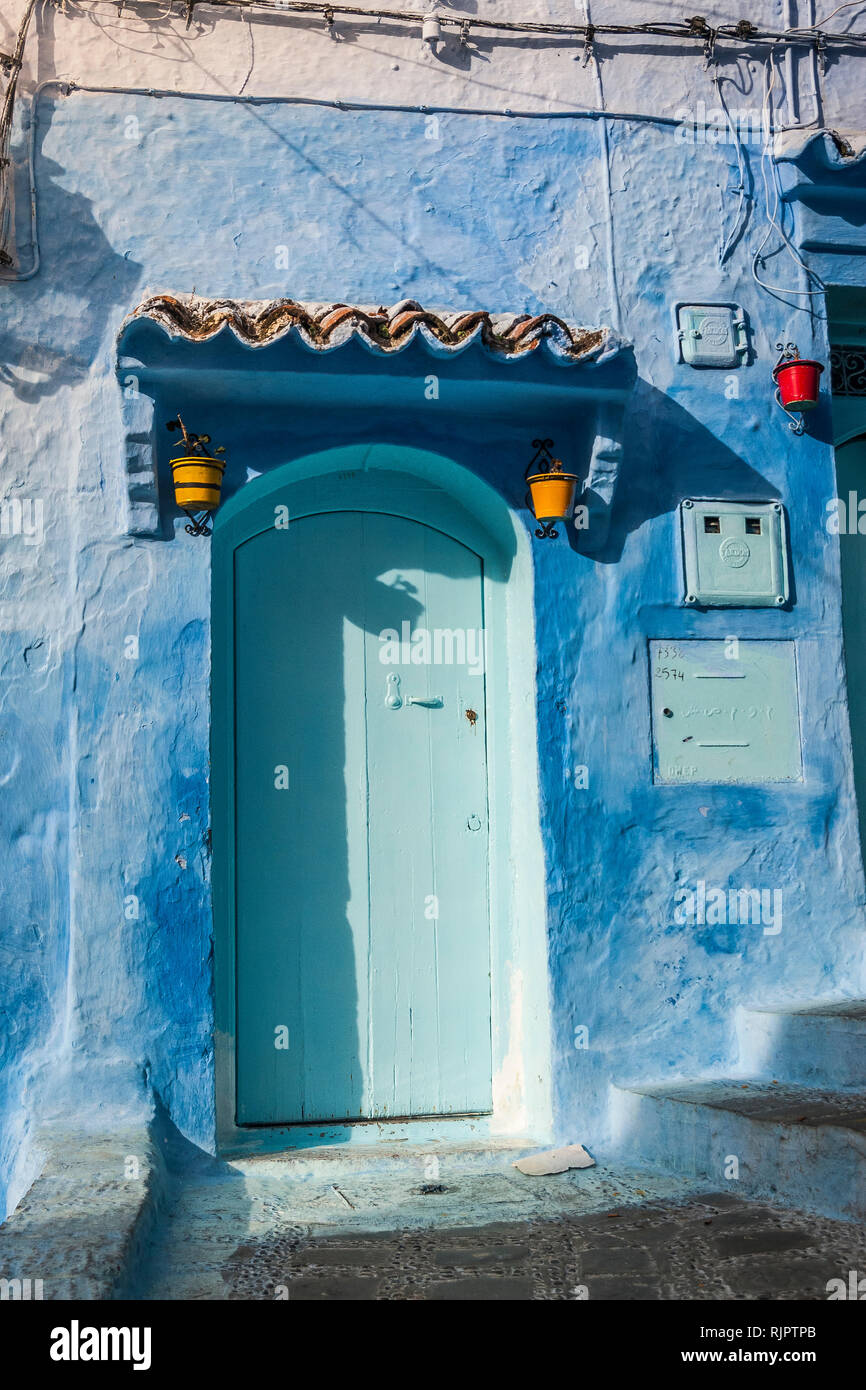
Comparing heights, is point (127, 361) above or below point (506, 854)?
above

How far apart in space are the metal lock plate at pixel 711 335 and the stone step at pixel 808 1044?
2715 millimetres

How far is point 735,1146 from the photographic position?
4.25 meters

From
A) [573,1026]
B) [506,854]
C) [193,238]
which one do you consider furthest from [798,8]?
[573,1026]

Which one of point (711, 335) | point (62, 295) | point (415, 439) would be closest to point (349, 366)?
point (415, 439)

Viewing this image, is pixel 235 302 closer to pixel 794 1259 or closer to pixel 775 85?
pixel 775 85

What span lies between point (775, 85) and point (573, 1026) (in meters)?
4.19

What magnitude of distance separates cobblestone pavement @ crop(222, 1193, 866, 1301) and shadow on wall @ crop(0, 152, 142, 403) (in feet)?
11.0

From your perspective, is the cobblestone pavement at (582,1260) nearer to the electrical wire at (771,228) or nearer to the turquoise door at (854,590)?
the turquoise door at (854,590)

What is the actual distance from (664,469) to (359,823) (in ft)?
6.47

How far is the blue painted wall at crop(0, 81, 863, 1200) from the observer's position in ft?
15.8

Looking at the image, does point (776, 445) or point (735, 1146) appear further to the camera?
point (776, 445)

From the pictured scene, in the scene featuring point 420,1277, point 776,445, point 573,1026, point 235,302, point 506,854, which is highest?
point 235,302

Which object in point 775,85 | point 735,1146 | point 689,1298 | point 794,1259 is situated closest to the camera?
point 689,1298

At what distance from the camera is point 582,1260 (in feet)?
11.8
